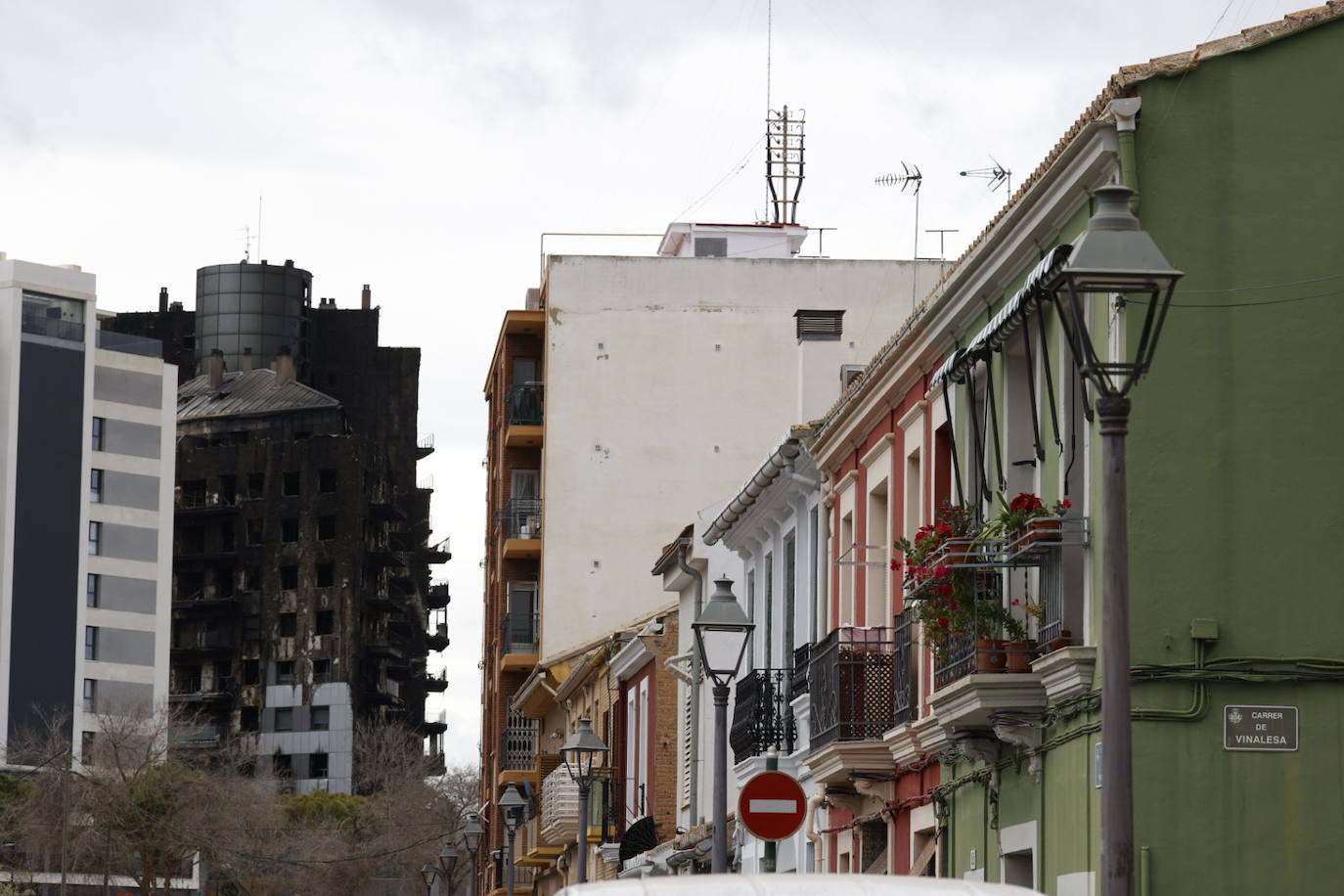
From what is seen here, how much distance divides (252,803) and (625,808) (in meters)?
35.8

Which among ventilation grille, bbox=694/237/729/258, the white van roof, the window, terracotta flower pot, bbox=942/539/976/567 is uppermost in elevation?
the window

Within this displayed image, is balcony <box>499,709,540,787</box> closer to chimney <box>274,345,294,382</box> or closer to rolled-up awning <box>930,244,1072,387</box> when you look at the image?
rolled-up awning <box>930,244,1072,387</box>

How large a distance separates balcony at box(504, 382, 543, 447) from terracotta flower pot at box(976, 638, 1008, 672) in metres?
38.4

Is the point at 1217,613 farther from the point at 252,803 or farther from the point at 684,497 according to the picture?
the point at 252,803

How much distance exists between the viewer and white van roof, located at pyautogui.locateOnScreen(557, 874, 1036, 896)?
7340 millimetres

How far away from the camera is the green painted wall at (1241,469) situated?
14.0 meters

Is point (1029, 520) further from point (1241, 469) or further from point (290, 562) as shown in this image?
point (290, 562)

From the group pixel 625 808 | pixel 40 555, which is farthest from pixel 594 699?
pixel 40 555

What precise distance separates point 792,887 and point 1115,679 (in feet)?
8.52

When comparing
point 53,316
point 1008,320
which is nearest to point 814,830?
point 1008,320

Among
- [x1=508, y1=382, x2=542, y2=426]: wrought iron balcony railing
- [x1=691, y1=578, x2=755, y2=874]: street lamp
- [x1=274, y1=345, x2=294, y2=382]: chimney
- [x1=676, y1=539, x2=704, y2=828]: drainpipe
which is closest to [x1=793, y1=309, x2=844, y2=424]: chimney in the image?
[x1=676, y1=539, x2=704, y2=828]: drainpipe

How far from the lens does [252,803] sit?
243 ft

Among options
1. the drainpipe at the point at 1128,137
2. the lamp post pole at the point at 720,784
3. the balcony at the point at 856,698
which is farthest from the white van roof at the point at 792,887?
the balcony at the point at 856,698

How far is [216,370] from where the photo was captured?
142375 mm
